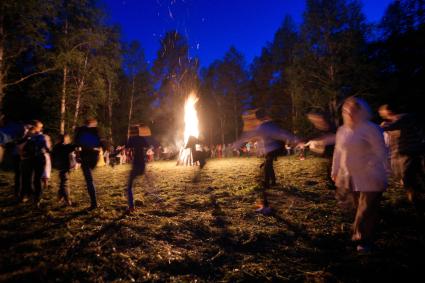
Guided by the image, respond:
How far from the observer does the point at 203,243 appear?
4367 millimetres

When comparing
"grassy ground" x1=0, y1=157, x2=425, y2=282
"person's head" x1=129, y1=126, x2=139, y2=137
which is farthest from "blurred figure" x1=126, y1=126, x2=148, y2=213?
"grassy ground" x1=0, y1=157, x2=425, y2=282

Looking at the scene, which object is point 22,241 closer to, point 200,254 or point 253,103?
point 200,254

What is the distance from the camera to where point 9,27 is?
50.7 ft

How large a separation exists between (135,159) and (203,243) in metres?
2.77

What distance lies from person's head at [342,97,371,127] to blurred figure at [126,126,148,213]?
171 inches

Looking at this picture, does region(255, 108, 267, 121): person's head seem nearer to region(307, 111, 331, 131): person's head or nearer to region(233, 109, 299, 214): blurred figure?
region(233, 109, 299, 214): blurred figure

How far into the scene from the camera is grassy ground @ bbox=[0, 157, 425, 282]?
3344mm

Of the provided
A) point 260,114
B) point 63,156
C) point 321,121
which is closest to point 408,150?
point 321,121

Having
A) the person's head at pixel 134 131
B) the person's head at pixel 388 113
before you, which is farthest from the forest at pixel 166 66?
the person's head at pixel 388 113

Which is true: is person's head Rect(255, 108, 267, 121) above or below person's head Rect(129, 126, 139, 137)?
above

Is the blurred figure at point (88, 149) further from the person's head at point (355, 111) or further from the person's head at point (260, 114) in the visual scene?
the person's head at point (355, 111)

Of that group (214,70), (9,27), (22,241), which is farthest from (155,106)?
(22,241)

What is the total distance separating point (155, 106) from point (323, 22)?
2204cm

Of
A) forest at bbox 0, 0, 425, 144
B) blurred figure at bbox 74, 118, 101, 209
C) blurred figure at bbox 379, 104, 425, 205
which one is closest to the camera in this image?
blurred figure at bbox 379, 104, 425, 205
